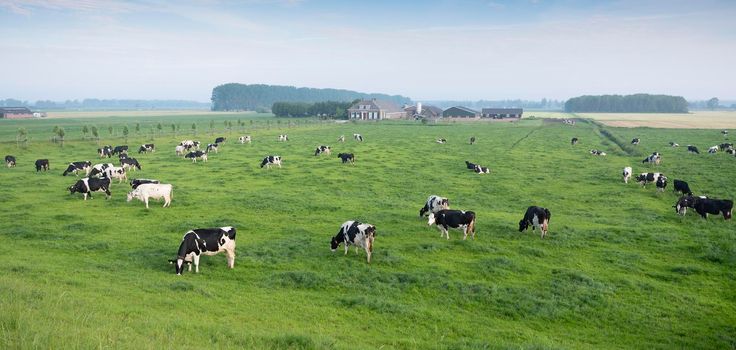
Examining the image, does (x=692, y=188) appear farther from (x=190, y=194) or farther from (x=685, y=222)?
(x=190, y=194)

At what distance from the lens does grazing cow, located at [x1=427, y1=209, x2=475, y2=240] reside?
19.4 meters

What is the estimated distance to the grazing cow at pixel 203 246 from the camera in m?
15.5

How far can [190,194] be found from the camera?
91.5 ft

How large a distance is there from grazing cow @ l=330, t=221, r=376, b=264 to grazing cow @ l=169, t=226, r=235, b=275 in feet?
12.5

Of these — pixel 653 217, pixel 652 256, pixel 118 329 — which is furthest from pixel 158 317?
pixel 653 217

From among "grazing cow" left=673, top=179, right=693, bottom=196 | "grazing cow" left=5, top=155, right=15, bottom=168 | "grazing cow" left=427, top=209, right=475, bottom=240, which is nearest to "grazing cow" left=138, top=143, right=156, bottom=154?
"grazing cow" left=5, top=155, right=15, bottom=168

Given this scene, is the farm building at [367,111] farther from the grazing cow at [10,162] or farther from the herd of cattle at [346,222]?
the grazing cow at [10,162]

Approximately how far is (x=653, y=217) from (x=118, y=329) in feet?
79.5

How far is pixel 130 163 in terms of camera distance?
124ft

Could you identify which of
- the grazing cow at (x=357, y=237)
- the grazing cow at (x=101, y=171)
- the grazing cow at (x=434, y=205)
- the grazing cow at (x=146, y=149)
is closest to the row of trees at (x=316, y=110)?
the grazing cow at (x=146, y=149)

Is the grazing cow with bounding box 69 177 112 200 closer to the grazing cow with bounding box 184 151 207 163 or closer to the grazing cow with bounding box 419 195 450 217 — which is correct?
the grazing cow with bounding box 184 151 207 163

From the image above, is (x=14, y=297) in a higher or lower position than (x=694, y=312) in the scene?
higher

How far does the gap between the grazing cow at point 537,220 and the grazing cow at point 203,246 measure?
484 inches

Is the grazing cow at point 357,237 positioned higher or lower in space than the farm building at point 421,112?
lower
